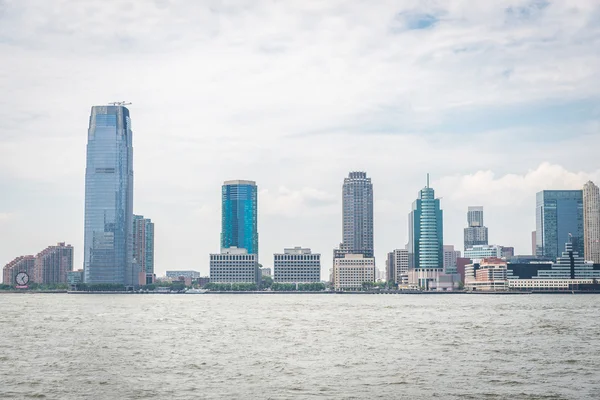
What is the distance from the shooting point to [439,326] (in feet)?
430

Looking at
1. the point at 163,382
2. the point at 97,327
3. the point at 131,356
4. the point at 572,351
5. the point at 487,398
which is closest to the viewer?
the point at 487,398

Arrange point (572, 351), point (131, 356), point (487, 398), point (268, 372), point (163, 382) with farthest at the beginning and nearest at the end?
point (572, 351) → point (131, 356) → point (268, 372) → point (163, 382) → point (487, 398)

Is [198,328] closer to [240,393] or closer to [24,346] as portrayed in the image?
[24,346]

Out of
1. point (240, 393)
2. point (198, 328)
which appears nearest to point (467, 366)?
point (240, 393)

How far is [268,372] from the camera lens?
72.2 m

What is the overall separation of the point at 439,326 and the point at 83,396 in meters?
80.0

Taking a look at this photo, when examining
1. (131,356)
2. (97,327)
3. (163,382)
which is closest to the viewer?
(163,382)

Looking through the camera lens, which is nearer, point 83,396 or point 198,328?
point 83,396

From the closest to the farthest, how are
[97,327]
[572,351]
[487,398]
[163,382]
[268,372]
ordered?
1. [487,398]
2. [163,382]
3. [268,372]
4. [572,351]
5. [97,327]

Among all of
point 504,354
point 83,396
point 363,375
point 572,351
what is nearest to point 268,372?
→ point 363,375

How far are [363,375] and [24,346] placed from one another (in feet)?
144

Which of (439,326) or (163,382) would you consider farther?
(439,326)

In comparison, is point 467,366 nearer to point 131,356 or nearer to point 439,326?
point 131,356

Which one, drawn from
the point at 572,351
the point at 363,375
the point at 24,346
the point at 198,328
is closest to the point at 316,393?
the point at 363,375
